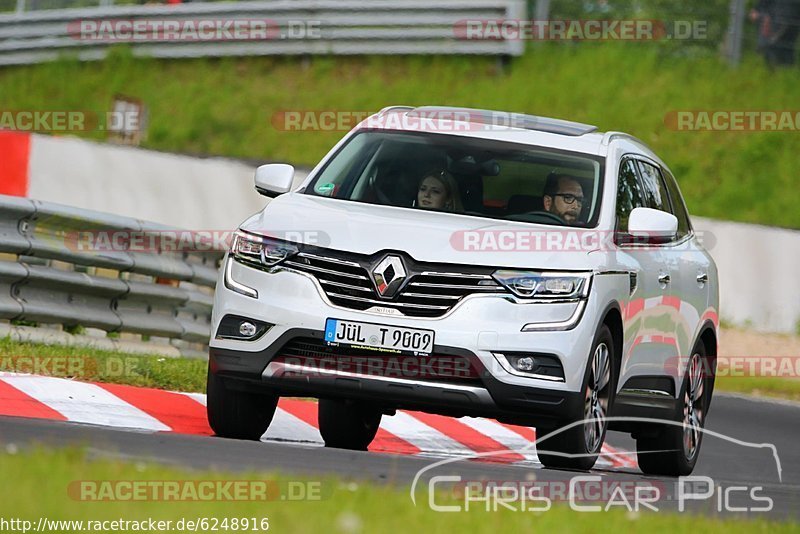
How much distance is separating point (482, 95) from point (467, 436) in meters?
12.9

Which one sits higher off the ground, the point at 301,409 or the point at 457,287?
the point at 457,287

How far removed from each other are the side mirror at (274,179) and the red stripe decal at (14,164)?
9514 mm

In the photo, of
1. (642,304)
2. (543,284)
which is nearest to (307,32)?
(642,304)

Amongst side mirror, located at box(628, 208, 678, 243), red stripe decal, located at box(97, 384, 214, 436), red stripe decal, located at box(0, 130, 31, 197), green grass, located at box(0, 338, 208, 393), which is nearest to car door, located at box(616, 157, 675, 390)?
side mirror, located at box(628, 208, 678, 243)

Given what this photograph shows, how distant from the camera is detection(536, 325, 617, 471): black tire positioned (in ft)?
26.1

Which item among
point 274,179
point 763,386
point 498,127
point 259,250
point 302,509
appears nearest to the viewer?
point 302,509

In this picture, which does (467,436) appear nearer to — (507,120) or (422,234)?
(507,120)

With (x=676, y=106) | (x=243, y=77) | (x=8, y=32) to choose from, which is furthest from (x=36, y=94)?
(x=676, y=106)

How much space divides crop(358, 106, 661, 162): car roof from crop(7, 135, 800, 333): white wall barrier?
293 inches

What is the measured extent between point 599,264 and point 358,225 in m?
1.20

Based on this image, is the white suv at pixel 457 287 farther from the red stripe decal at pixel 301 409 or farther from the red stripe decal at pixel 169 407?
the red stripe decal at pixel 301 409

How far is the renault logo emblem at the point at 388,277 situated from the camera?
7.66m

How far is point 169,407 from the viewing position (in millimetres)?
9281

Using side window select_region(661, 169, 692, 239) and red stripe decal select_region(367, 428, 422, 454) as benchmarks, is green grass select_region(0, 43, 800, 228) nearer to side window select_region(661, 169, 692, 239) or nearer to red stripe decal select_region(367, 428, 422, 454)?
side window select_region(661, 169, 692, 239)
